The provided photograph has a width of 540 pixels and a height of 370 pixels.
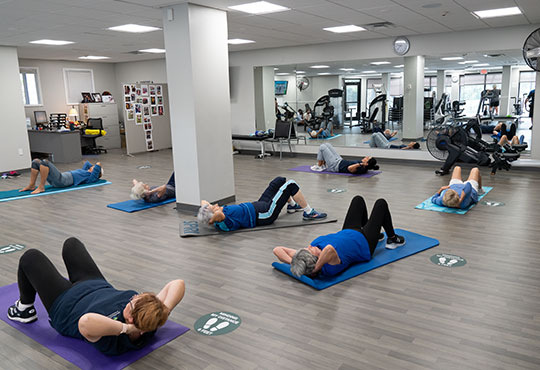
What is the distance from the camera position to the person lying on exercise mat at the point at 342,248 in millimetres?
3297

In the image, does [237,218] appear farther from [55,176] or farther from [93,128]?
[93,128]

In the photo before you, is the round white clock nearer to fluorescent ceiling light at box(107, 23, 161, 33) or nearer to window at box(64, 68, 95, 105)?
fluorescent ceiling light at box(107, 23, 161, 33)

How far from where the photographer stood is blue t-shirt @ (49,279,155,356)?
2426 millimetres

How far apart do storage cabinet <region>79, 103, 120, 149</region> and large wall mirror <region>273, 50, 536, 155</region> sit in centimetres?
534

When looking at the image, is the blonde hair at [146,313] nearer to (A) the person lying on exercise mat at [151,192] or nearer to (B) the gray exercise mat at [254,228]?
(B) the gray exercise mat at [254,228]

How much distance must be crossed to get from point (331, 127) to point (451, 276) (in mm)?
8233

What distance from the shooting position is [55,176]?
714cm

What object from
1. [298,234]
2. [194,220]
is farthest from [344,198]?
[194,220]

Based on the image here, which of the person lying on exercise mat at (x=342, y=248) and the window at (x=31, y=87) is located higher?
the window at (x=31, y=87)

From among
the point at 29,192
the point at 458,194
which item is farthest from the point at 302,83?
the point at 29,192

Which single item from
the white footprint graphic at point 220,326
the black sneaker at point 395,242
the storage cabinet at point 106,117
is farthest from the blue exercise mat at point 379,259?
the storage cabinet at point 106,117

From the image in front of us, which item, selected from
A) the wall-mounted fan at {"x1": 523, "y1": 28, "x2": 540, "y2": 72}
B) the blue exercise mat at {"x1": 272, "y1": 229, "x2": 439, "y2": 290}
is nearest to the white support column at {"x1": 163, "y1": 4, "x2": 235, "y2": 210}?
the blue exercise mat at {"x1": 272, "y1": 229, "x2": 439, "y2": 290}

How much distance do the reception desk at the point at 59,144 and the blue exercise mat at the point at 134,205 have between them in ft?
16.3

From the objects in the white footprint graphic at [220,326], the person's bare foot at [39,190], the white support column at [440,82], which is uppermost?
the white support column at [440,82]
